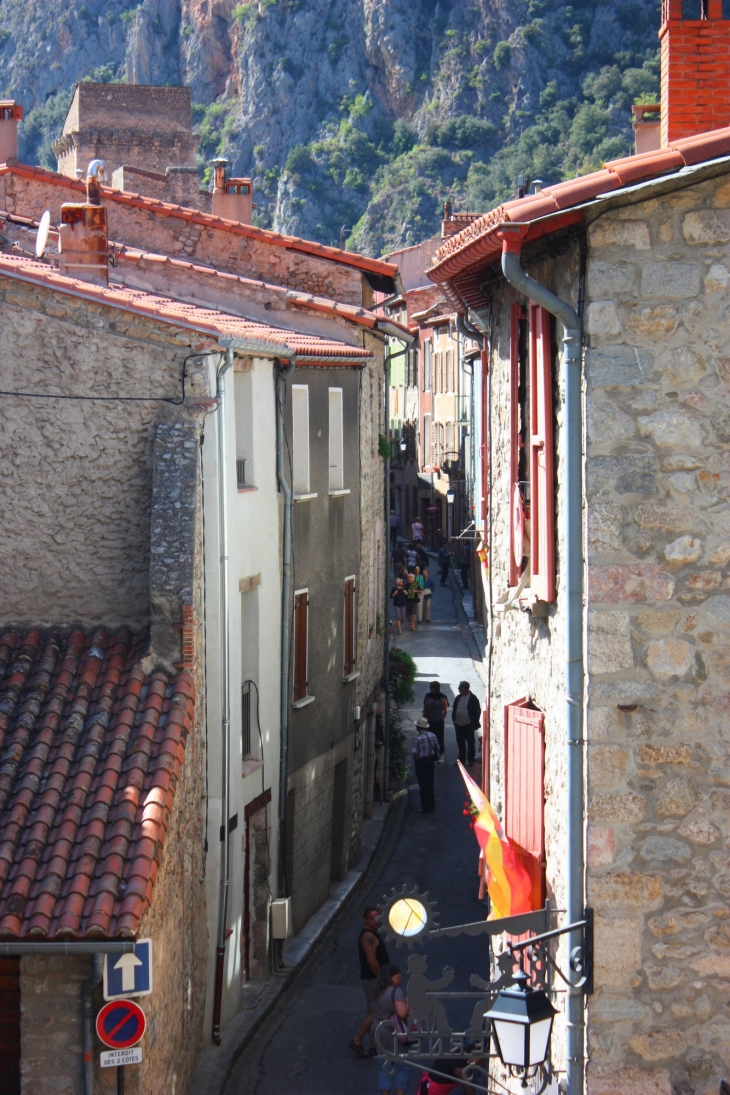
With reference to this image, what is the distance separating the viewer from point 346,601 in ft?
61.3

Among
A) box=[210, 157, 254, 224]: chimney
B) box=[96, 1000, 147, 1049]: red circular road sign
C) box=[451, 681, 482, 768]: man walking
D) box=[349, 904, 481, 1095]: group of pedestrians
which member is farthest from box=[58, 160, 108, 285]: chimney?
box=[210, 157, 254, 224]: chimney

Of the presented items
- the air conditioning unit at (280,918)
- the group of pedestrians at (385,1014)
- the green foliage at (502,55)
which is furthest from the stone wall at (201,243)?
the green foliage at (502,55)

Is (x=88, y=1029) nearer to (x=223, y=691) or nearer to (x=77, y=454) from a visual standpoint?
(x=223, y=691)

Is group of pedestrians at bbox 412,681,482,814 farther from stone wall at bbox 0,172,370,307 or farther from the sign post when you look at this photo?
the sign post

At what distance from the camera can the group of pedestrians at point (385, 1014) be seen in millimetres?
9984

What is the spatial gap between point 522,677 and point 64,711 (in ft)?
11.6

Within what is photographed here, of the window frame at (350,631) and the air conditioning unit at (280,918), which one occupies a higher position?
the window frame at (350,631)

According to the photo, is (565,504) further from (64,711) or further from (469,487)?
(469,487)

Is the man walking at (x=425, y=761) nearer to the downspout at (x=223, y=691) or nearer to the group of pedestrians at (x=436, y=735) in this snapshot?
the group of pedestrians at (x=436, y=735)

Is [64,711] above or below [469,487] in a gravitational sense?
below

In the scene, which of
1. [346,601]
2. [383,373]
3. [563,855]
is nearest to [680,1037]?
[563,855]

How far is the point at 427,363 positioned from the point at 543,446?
43.0 metres

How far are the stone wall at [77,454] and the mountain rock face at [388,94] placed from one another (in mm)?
73571

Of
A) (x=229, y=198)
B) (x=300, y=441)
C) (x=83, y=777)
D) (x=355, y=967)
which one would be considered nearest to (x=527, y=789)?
(x=83, y=777)
